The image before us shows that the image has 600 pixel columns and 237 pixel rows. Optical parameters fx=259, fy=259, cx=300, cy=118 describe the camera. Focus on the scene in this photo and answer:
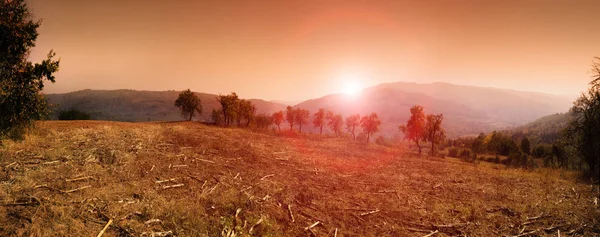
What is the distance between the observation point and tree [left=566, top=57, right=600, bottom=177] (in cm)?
2373

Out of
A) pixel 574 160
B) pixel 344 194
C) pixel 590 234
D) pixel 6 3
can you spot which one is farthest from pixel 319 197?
pixel 574 160

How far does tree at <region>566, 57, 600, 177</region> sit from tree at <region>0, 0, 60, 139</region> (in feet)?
143

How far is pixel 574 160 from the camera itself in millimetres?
39500

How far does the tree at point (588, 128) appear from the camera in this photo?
934 inches

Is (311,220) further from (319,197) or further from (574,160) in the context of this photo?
(574,160)

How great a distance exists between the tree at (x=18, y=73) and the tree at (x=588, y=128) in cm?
4359

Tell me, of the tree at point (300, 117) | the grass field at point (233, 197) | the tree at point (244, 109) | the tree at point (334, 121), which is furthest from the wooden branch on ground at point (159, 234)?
the tree at point (334, 121)

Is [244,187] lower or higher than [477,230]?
higher

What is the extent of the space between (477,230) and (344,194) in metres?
6.04

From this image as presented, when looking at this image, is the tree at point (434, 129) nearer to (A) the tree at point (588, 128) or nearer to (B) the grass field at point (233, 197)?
(A) the tree at point (588, 128)

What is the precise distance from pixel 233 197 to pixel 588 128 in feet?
109

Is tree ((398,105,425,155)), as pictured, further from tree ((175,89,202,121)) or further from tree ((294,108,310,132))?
tree ((175,89,202,121))

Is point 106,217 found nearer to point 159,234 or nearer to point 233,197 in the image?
point 159,234

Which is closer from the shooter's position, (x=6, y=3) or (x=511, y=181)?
(x=6, y=3)
